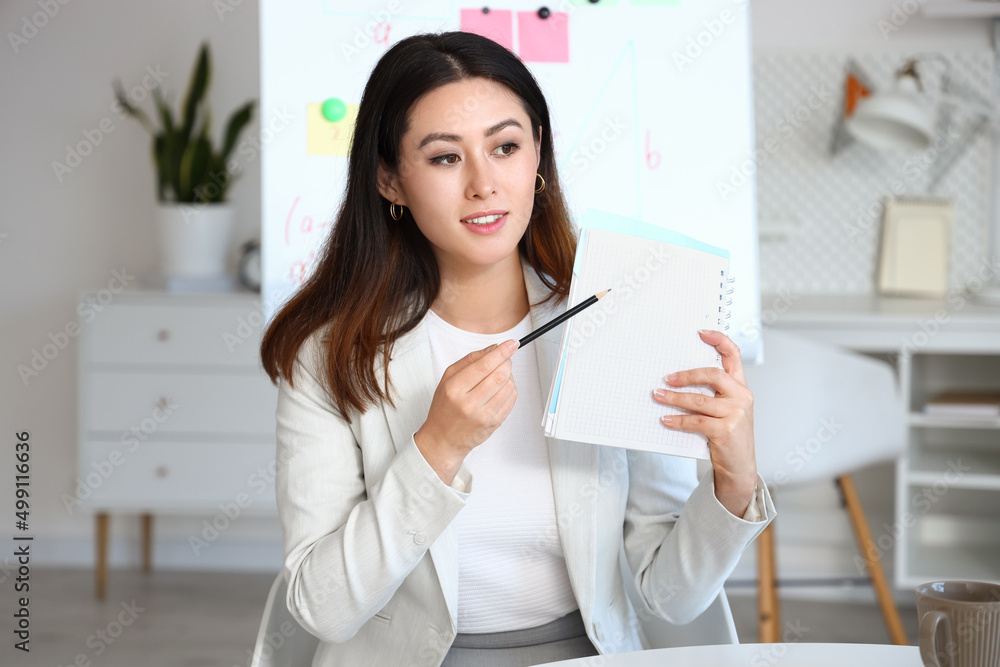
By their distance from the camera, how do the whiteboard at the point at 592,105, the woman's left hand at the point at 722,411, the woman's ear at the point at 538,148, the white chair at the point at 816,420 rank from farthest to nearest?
1. the white chair at the point at 816,420
2. the whiteboard at the point at 592,105
3. the woman's ear at the point at 538,148
4. the woman's left hand at the point at 722,411

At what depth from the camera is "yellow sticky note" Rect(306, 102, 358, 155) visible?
5.24 ft

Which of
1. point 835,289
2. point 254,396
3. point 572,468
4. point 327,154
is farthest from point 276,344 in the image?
point 835,289

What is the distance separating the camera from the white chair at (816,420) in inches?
81.1

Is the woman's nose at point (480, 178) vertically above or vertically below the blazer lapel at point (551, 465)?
above

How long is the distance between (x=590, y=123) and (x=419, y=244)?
1.69 feet

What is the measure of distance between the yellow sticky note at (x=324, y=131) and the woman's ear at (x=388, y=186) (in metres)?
0.43

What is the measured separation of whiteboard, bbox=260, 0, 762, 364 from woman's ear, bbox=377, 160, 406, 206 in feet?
1.38

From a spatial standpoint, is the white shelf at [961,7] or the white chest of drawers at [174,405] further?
the white chest of drawers at [174,405]

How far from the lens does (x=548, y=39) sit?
1.62 metres
